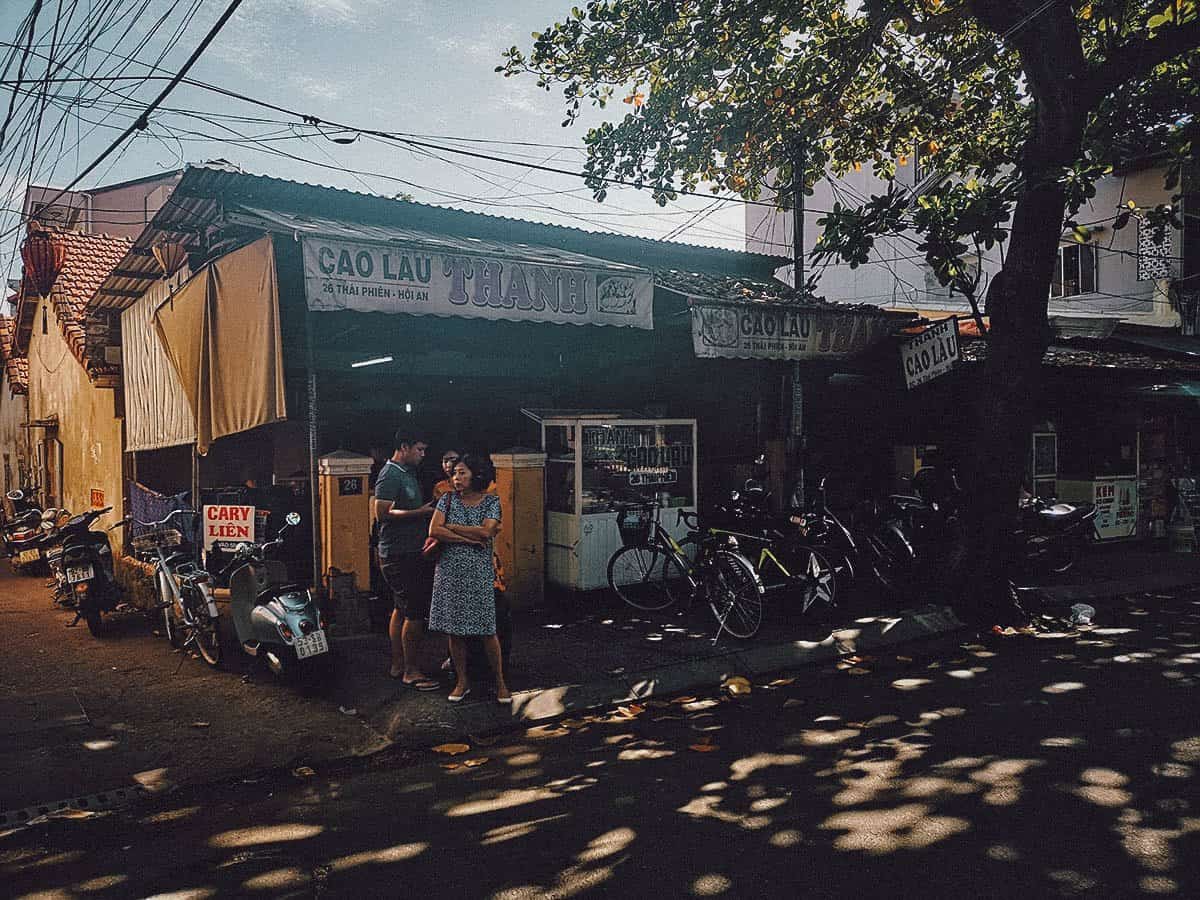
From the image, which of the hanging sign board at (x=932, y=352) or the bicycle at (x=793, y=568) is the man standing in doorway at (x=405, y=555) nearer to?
the bicycle at (x=793, y=568)

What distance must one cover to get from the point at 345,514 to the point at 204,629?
5.10 feet

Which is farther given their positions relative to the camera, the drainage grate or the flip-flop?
the flip-flop

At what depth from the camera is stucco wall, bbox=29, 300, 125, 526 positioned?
13.4 m

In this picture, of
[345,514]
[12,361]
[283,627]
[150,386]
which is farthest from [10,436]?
[283,627]

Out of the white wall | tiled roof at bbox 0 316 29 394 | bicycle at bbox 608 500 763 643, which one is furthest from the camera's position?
tiled roof at bbox 0 316 29 394

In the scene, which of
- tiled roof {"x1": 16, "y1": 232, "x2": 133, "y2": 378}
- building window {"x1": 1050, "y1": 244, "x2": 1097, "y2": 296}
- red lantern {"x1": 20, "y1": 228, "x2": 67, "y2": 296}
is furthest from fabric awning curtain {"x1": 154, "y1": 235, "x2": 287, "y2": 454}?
building window {"x1": 1050, "y1": 244, "x2": 1097, "y2": 296}

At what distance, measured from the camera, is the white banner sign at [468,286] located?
24.4ft

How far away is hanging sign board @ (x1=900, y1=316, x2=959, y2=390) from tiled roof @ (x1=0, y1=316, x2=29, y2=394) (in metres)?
18.7

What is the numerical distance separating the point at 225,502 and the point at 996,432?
8.26 m

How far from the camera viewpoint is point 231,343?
26.7 ft

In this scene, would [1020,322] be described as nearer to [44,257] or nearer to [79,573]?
[79,573]

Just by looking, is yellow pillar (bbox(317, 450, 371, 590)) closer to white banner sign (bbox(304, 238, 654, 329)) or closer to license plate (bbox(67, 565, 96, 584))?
white banner sign (bbox(304, 238, 654, 329))

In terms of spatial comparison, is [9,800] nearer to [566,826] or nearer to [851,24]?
[566,826]

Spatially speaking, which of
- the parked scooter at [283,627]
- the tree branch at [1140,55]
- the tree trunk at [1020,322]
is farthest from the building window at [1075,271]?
the parked scooter at [283,627]
